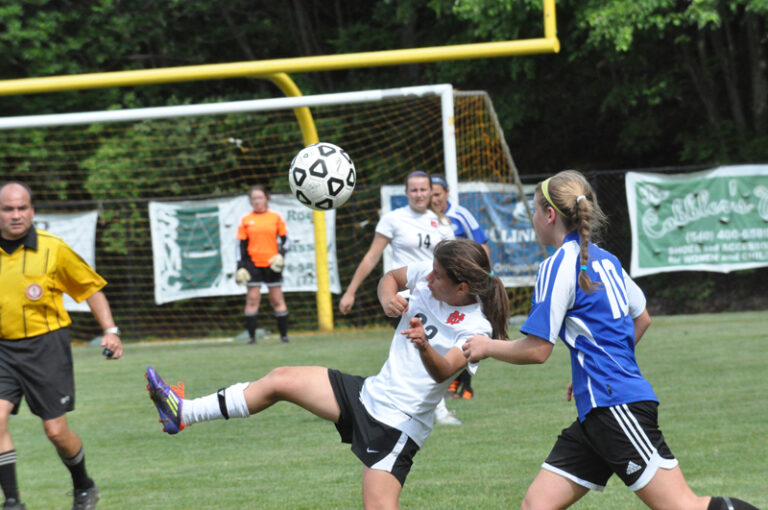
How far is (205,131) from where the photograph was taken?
18.3 meters

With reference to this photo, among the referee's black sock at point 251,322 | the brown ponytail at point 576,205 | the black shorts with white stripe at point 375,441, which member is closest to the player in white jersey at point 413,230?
A: the black shorts with white stripe at point 375,441

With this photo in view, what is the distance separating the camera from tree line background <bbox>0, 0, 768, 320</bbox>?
59.0ft

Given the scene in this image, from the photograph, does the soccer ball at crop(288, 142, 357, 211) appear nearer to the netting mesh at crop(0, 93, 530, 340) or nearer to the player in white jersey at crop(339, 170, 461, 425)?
the player in white jersey at crop(339, 170, 461, 425)

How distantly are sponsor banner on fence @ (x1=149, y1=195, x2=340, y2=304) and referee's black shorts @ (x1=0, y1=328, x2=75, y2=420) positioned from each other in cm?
1061

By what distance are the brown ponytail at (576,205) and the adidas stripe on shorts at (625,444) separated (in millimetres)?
487

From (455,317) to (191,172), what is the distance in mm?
14708

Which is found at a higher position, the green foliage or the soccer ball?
the green foliage

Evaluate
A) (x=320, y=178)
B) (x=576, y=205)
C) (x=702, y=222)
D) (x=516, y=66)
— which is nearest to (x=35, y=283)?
(x=320, y=178)

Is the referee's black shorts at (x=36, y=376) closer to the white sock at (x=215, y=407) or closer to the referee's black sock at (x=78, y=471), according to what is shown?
the referee's black sock at (x=78, y=471)

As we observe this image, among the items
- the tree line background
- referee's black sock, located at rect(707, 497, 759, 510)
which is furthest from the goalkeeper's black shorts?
referee's black sock, located at rect(707, 497, 759, 510)

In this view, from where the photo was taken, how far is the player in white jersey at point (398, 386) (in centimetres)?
418

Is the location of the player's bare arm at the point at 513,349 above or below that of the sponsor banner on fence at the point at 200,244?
above

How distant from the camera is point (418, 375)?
427 centimetres

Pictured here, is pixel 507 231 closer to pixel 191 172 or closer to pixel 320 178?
pixel 191 172
